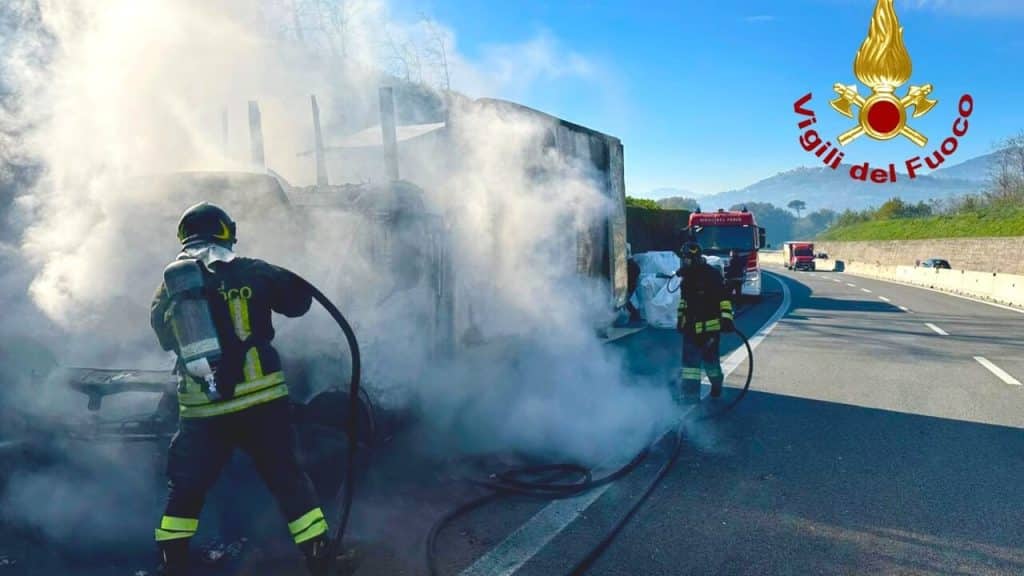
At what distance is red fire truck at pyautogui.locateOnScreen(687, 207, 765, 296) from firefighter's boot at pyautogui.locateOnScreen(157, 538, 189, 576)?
14.8 m

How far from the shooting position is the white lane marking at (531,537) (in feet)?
9.85

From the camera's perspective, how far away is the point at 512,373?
572 centimetres

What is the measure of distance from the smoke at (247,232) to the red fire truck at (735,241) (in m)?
9.35

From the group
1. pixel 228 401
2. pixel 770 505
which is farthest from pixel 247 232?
pixel 770 505

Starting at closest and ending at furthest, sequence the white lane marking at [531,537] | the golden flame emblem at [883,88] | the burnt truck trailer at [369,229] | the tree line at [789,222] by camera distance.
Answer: the white lane marking at [531,537] < the burnt truck trailer at [369,229] < the golden flame emblem at [883,88] < the tree line at [789,222]

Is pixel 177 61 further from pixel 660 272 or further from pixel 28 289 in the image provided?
pixel 660 272

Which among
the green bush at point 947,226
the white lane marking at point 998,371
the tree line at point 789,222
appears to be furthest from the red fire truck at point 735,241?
the tree line at point 789,222

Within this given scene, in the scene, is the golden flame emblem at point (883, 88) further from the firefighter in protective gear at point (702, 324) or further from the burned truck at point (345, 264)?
the burned truck at point (345, 264)

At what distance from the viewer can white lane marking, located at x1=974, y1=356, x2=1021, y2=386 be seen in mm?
7165

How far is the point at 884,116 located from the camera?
1218 centimetres

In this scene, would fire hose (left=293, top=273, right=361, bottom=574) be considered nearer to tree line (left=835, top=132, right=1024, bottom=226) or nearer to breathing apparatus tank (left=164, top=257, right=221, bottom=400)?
breathing apparatus tank (left=164, top=257, right=221, bottom=400)

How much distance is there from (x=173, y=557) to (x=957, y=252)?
49309 mm

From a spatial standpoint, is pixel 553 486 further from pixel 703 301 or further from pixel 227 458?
pixel 703 301

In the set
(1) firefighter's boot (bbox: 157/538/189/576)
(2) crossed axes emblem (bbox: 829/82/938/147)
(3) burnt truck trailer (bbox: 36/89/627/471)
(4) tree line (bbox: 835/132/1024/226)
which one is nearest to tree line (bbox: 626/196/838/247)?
(4) tree line (bbox: 835/132/1024/226)
